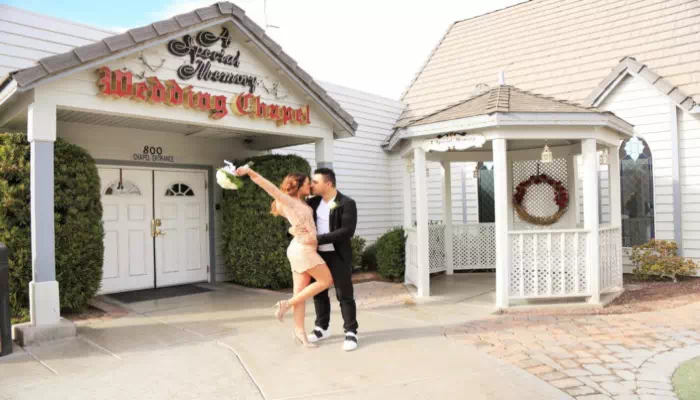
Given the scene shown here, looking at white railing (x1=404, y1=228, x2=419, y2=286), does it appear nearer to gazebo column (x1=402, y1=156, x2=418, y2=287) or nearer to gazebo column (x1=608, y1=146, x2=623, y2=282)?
gazebo column (x1=402, y1=156, x2=418, y2=287)

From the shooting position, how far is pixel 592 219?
7.13 m

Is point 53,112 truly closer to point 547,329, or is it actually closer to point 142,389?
point 142,389

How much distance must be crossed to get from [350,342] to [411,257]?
12.8ft

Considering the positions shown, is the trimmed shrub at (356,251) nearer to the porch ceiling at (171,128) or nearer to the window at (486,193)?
the porch ceiling at (171,128)

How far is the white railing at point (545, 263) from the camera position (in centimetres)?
704

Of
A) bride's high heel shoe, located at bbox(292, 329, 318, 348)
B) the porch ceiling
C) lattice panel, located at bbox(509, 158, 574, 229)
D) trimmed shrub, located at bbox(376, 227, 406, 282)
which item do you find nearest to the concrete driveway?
bride's high heel shoe, located at bbox(292, 329, 318, 348)

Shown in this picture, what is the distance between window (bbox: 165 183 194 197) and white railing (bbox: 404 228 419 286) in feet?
12.9

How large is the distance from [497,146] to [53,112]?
5.39 metres

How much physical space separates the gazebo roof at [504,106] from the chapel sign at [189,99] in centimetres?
193

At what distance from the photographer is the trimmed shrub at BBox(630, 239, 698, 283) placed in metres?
9.10

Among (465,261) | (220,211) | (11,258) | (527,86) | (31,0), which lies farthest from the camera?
(527,86)

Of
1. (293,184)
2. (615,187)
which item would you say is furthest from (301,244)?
(615,187)

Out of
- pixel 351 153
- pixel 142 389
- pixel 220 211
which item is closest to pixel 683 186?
pixel 351 153

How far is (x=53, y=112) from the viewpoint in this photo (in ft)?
18.6
